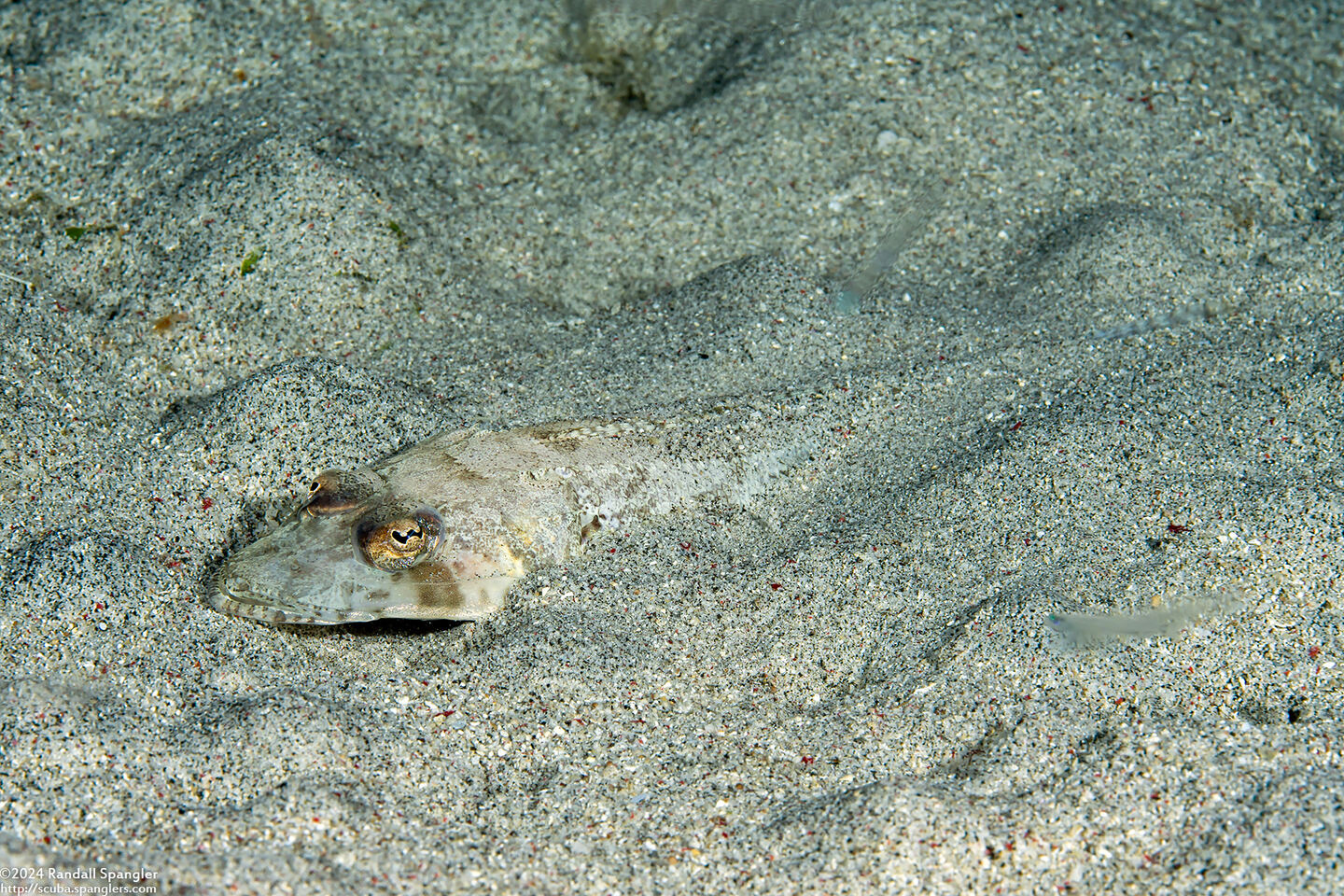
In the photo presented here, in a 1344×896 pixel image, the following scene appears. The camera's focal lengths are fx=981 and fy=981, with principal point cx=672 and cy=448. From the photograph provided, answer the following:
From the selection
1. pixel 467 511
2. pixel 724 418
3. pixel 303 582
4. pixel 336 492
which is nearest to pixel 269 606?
pixel 303 582

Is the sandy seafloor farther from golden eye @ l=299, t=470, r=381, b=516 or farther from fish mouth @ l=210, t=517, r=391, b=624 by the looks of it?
golden eye @ l=299, t=470, r=381, b=516

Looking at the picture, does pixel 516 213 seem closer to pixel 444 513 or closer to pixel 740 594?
pixel 444 513

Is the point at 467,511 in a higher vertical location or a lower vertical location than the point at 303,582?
higher

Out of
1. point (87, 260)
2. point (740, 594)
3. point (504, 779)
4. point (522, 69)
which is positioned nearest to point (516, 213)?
point (522, 69)

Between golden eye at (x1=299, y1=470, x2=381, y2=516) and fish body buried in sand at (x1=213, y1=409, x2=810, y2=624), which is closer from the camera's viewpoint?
fish body buried in sand at (x1=213, y1=409, x2=810, y2=624)

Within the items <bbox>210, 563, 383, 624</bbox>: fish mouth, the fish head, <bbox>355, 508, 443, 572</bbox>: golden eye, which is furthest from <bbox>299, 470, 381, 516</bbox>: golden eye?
<bbox>210, 563, 383, 624</bbox>: fish mouth

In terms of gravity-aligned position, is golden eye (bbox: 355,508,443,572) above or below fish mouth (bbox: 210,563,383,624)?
above

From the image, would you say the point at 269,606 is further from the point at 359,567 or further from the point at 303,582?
the point at 359,567
